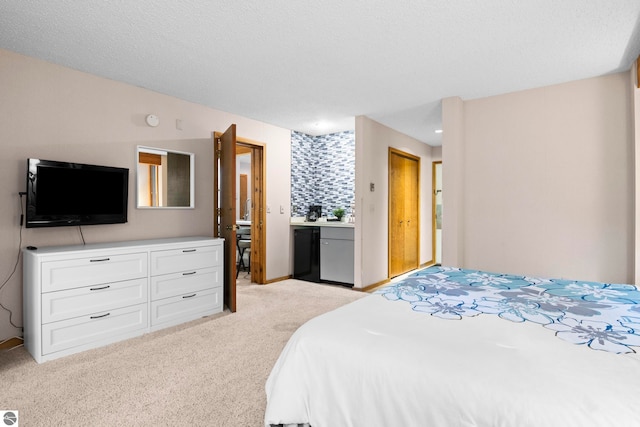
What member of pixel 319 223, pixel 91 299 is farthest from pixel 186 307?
pixel 319 223

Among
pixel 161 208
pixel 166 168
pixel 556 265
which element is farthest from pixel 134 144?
pixel 556 265

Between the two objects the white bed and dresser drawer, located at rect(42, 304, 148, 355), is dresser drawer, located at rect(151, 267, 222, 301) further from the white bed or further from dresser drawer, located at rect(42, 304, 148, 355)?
the white bed

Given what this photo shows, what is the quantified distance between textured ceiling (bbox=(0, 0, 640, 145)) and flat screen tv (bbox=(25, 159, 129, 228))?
0.97 meters

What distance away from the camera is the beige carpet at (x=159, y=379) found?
73.7 inches

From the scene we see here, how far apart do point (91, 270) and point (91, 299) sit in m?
0.24

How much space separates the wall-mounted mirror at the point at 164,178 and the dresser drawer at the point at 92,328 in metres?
1.18

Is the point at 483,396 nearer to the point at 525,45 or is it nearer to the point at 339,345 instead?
the point at 339,345

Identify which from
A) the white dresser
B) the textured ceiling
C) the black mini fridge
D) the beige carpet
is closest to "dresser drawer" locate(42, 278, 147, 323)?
the white dresser

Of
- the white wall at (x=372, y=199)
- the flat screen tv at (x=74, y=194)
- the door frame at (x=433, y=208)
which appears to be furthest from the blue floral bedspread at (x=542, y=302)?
the door frame at (x=433, y=208)

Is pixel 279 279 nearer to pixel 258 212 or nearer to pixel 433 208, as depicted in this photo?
pixel 258 212

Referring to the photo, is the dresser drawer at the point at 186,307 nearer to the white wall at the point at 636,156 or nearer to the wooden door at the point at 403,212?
the wooden door at the point at 403,212

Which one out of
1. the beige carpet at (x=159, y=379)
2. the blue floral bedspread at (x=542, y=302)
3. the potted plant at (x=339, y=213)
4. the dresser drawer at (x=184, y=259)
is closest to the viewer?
the blue floral bedspread at (x=542, y=302)

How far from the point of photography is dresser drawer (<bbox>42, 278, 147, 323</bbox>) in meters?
2.59

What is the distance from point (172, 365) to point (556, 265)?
12.7ft
